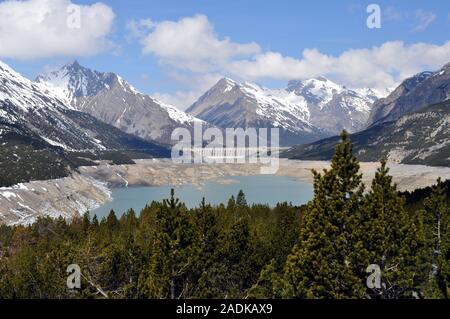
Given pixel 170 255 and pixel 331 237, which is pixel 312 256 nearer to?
pixel 331 237

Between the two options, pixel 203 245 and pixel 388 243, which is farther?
pixel 203 245

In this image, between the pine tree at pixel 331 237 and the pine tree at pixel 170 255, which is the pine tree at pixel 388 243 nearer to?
the pine tree at pixel 331 237

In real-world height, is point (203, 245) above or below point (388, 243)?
below

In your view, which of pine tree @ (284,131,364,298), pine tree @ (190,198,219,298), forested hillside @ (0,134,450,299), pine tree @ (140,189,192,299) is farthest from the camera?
pine tree @ (190,198,219,298)

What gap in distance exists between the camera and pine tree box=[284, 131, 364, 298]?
29.2m

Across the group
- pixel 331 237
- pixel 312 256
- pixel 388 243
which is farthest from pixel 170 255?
pixel 388 243

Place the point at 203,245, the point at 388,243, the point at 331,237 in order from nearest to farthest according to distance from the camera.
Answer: the point at 388,243 → the point at 331,237 → the point at 203,245

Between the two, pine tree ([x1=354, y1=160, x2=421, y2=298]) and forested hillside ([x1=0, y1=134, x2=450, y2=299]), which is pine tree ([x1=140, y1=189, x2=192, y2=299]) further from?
pine tree ([x1=354, y1=160, x2=421, y2=298])

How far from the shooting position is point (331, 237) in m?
30.1

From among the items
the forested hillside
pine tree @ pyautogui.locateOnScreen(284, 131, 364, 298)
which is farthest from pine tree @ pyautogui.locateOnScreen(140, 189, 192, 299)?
pine tree @ pyautogui.locateOnScreen(284, 131, 364, 298)

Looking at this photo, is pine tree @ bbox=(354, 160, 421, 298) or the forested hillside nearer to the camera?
pine tree @ bbox=(354, 160, 421, 298)
